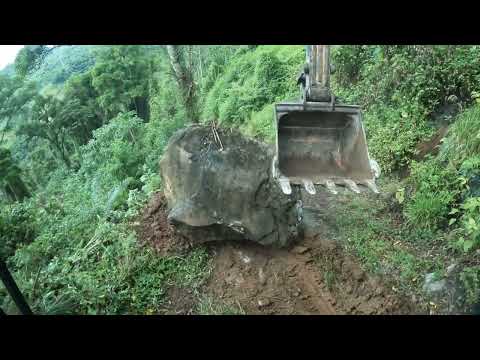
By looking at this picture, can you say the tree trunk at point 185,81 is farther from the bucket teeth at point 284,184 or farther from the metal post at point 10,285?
the metal post at point 10,285

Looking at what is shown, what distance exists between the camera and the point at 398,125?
19.1 ft

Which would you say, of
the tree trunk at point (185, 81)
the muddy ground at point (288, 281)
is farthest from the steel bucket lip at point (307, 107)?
the tree trunk at point (185, 81)

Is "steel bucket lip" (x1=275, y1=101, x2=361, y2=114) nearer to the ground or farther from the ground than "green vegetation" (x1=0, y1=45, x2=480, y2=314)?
farther from the ground

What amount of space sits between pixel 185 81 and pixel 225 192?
3.07 meters

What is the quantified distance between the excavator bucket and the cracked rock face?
71cm

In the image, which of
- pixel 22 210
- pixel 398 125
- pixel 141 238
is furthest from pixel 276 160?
pixel 22 210

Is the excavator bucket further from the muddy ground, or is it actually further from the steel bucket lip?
the muddy ground

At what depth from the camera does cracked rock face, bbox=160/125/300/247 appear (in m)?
4.48

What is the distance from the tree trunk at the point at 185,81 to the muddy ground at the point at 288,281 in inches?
111

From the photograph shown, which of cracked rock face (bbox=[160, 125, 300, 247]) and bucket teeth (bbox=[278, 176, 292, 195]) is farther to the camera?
cracked rock face (bbox=[160, 125, 300, 247])

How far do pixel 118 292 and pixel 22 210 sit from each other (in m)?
4.13

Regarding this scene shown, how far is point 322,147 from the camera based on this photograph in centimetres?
402

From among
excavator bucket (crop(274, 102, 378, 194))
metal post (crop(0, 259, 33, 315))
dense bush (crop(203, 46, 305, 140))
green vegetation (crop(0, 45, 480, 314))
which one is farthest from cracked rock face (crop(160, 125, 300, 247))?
dense bush (crop(203, 46, 305, 140))

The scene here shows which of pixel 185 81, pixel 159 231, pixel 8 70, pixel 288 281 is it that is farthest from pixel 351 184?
pixel 8 70
